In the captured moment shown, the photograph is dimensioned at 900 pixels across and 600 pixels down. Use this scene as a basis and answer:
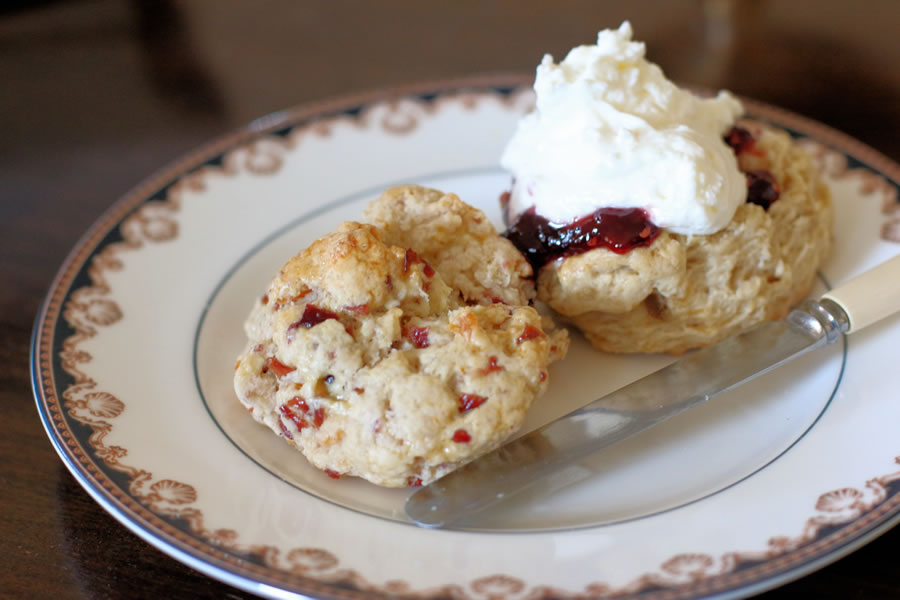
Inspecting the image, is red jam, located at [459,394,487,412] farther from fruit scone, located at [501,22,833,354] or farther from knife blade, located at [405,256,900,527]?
fruit scone, located at [501,22,833,354]

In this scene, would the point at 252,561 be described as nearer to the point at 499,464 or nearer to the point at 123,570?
the point at 123,570

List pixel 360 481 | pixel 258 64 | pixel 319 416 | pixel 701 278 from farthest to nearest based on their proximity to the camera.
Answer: pixel 258 64 → pixel 701 278 → pixel 360 481 → pixel 319 416

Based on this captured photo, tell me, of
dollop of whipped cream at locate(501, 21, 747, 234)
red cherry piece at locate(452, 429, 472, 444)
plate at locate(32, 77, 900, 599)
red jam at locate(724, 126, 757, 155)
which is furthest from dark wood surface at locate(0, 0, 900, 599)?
red cherry piece at locate(452, 429, 472, 444)

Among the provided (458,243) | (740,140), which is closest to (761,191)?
(740,140)

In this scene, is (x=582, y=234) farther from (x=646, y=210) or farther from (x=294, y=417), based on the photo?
(x=294, y=417)

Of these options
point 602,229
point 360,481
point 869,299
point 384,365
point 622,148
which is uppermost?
point 622,148

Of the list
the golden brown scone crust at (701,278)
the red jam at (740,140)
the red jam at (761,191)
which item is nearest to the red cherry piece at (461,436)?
the golden brown scone crust at (701,278)

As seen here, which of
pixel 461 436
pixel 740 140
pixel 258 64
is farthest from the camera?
pixel 258 64

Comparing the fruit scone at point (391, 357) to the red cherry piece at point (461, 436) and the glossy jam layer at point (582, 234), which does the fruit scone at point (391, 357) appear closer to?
the red cherry piece at point (461, 436)
